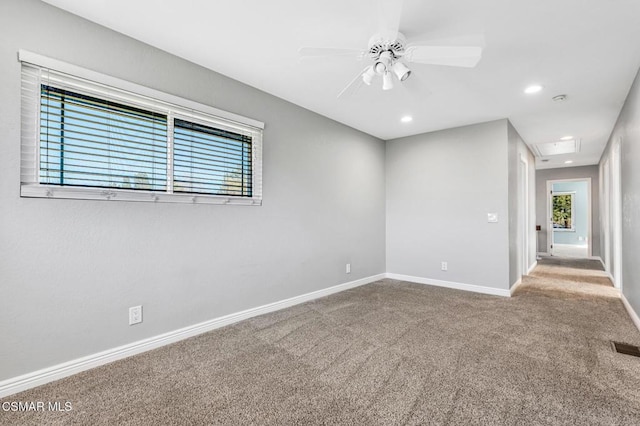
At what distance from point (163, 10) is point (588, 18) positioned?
111 inches

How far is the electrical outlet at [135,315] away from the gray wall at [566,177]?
920 cm

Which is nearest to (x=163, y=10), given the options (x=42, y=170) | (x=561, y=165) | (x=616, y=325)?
(x=42, y=170)

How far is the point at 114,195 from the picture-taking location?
218 centimetres

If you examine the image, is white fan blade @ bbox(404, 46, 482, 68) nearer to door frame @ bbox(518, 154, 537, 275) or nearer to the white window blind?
the white window blind

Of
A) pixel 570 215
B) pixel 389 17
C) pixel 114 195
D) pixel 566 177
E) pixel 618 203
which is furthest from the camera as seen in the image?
pixel 570 215

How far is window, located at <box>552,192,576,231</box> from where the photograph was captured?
36.5 ft

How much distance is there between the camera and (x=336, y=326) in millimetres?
2865

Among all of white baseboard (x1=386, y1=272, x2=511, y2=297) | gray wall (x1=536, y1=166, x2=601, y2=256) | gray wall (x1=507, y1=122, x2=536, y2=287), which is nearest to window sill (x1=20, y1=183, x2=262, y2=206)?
white baseboard (x1=386, y1=272, x2=511, y2=297)

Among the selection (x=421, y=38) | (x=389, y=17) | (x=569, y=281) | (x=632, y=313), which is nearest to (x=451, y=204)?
(x=632, y=313)

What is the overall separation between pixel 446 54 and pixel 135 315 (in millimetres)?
2868

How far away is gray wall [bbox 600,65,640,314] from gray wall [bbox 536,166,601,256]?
190 inches

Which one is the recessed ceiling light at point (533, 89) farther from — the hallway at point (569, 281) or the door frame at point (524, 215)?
the hallway at point (569, 281)

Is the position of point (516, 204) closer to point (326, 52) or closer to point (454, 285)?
point (454, 285)

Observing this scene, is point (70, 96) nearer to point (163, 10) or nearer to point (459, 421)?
point (163, 10)
